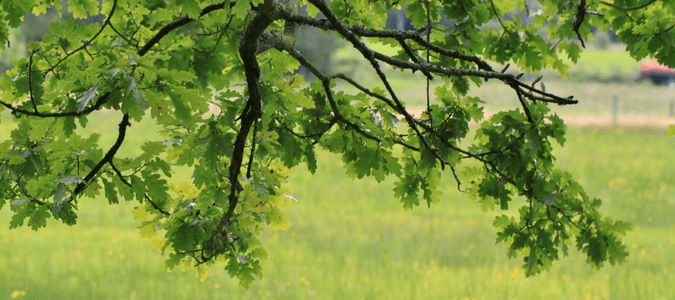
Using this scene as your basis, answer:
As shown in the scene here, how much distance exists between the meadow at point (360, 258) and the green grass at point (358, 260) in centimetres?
2

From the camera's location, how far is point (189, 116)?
220 centimetres

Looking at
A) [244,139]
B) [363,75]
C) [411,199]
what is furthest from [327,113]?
[363,75]

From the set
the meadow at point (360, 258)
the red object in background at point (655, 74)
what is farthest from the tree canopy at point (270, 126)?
the red object in background at point (655, 74)

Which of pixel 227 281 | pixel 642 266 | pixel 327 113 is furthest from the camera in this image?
pixel 642 266

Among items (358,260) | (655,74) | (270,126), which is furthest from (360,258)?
(655,74)

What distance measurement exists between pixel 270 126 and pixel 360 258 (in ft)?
21.6

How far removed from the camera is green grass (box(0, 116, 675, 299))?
8.05 meters

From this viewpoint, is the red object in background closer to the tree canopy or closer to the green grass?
the green grass

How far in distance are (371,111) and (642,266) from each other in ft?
25.3

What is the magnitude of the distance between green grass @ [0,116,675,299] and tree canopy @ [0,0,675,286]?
14.2 feet

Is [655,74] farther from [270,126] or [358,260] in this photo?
[270,126]

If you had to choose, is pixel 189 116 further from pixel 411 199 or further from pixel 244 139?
pixel 411 199

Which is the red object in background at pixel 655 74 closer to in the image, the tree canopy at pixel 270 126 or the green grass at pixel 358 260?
the green grass at pixel 358 260

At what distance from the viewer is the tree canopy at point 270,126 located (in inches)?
118
